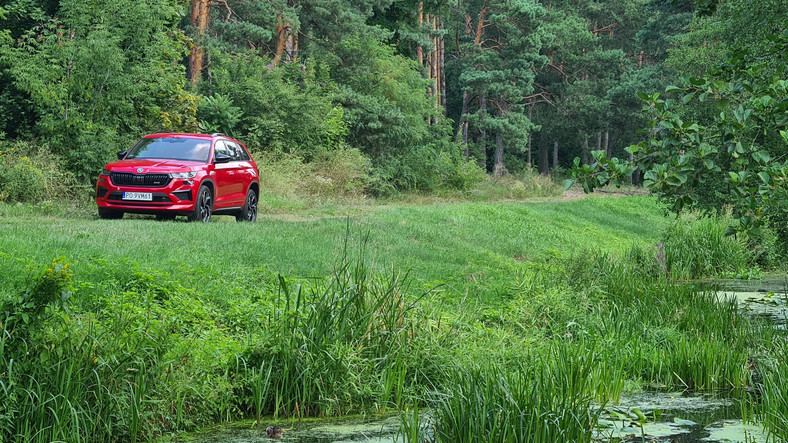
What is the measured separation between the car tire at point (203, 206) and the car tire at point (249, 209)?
1.47 meters

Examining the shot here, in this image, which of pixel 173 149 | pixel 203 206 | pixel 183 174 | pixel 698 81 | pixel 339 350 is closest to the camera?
pixel 698 81

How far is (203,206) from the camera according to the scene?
17.1 m

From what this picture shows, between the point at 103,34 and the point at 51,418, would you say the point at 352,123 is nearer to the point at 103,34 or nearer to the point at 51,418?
the point at 103,34

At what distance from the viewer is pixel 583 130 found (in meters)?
57.3

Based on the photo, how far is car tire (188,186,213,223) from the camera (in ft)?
54.9

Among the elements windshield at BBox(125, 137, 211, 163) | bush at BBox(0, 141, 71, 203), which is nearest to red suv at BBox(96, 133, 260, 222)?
windshield at BBox(125, 137, 211, 163)

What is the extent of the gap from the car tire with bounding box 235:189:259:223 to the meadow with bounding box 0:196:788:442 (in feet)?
13.8

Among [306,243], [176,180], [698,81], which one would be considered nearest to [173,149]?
[176,180]

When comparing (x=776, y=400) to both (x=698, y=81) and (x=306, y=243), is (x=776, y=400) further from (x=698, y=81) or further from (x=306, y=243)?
(x=306, y=243)

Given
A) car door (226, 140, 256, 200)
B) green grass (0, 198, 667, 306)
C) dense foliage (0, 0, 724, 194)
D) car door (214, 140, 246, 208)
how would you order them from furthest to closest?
dense foliage (0, 0, 724, 194) < car door (226, 140, 256, 200) < car door (214, 140, 246, 208) < green grass (0, 198, 667, 306)

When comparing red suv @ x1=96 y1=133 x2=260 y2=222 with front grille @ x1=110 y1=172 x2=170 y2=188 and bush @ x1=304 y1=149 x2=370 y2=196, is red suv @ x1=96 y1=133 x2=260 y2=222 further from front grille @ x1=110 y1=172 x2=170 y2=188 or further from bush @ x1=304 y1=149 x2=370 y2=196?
bush @ x1=304 y1=149 x2=370 y2=196

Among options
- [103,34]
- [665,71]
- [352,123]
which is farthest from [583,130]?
[103,34]

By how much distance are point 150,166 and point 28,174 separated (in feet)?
13.7

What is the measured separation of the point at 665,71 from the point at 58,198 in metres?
38.5
